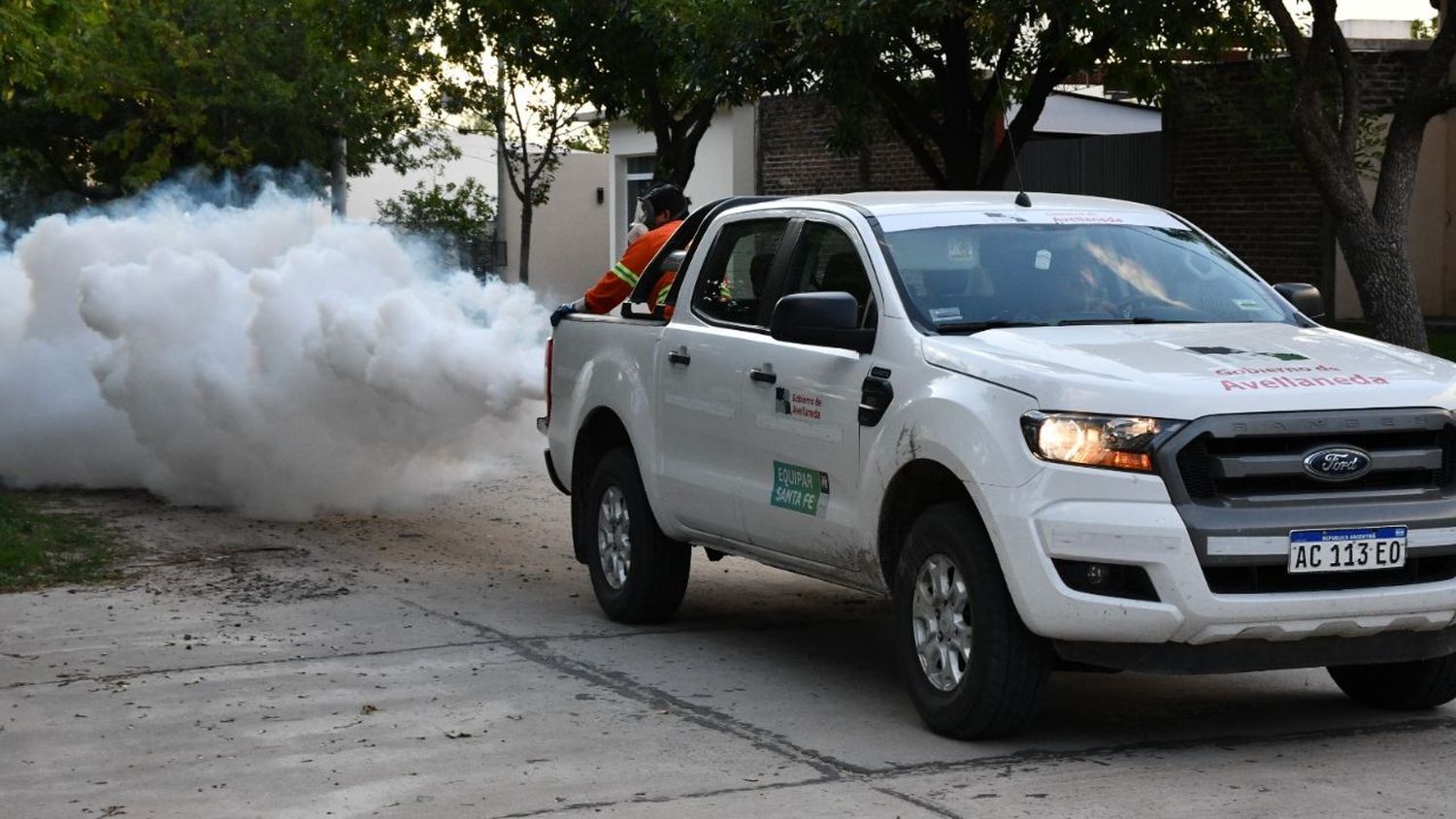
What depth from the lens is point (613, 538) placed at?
9305mm

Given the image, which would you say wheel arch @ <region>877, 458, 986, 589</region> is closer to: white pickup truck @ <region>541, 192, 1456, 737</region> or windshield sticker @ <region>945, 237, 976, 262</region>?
white pickup truck @ <region>541, 192, 1456, 737</region>

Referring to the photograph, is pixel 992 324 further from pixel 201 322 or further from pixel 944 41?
pixel 944 41

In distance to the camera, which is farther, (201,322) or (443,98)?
(443,98)

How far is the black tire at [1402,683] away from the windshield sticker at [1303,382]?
1.06 m

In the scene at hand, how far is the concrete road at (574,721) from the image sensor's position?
6074 millimetres

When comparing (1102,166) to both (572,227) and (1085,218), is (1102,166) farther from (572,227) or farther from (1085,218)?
(572,227)

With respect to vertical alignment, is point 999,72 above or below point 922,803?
above

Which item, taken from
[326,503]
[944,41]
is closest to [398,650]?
[326,503]

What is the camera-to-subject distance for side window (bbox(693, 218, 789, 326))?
8.38 metres

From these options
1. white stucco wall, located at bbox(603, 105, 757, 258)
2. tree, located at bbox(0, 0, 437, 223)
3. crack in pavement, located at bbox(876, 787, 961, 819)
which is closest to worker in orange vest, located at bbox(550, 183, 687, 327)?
crack in pavement, located at bbox(876, 787, 961, 819)

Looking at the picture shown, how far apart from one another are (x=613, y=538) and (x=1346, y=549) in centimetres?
390

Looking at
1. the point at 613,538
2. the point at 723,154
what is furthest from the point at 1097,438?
the point at 723,154

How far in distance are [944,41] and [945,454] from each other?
13245 mm

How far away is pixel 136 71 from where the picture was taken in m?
35.5
